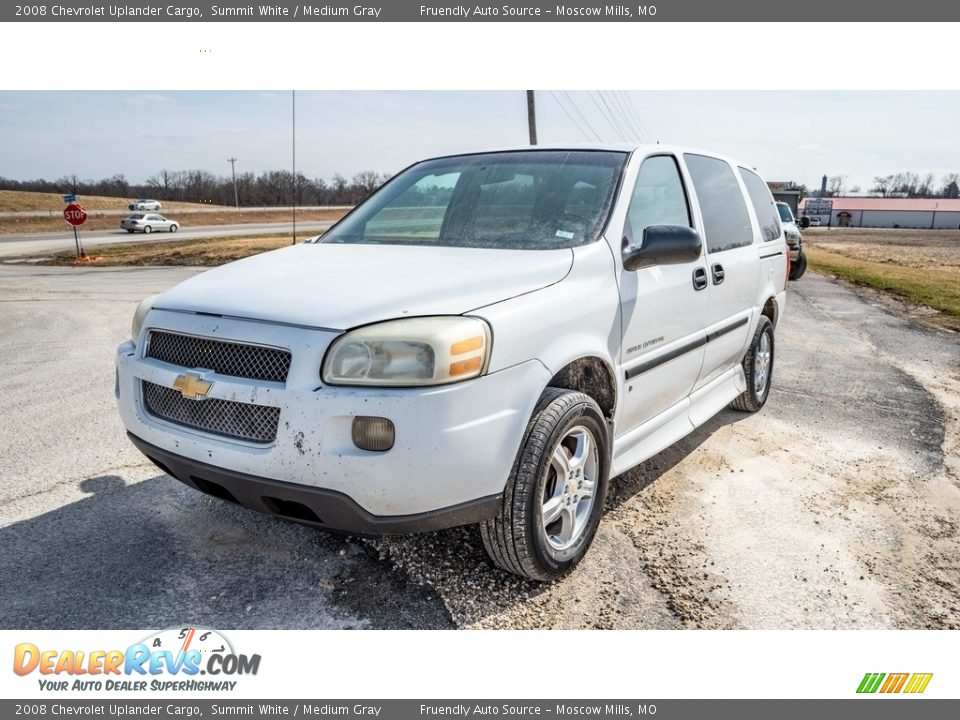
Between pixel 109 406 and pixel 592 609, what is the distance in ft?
13.5

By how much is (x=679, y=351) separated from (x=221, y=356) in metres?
2.37

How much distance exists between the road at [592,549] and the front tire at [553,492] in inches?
7.4

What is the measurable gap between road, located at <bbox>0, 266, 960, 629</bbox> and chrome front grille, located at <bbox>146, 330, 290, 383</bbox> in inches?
37.2

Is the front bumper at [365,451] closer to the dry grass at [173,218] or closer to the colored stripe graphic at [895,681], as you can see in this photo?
the colored stripe graphic at [895,681]

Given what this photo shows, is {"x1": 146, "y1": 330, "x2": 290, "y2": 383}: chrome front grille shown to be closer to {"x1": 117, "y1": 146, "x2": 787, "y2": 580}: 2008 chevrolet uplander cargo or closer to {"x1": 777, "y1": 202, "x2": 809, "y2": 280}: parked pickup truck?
{"x1": 117, "y1": 146, "x2": 787, "y2": 580}: 2008 chevrolet uplander cargo

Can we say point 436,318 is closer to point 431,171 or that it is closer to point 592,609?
point 592,609

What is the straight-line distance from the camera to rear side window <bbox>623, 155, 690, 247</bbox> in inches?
134

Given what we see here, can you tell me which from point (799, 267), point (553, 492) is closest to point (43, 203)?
point (799, 267)

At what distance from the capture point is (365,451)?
2254mm

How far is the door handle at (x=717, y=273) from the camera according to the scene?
407cm

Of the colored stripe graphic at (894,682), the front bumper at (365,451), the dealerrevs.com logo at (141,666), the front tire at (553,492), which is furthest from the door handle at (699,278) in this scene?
the dealerrevs.com logo at (141,666)

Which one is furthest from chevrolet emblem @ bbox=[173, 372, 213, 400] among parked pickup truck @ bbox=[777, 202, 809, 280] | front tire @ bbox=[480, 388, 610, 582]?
parked pickup truck @ bbox=[777, 202, 809, 280]

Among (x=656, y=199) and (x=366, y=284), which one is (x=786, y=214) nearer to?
(x=656, y=199)

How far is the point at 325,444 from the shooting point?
7.44 feet
